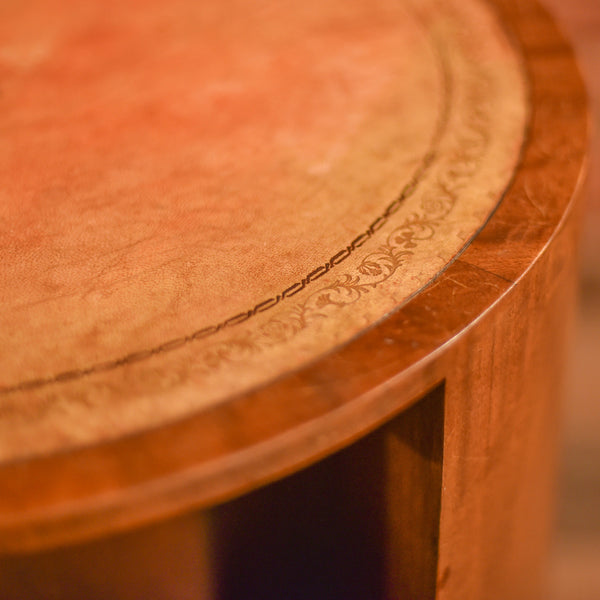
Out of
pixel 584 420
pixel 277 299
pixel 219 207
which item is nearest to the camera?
pixel 277 299

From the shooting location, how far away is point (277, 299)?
2.03 feet

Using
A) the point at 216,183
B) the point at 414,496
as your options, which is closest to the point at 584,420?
the point at 414,496

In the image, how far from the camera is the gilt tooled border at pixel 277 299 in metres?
0.56

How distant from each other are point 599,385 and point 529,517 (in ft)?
2.76

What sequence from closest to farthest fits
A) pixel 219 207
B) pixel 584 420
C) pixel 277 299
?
pixel 277 299 → pixel 219 207 → pixel 584 420

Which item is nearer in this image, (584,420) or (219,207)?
(219,207)

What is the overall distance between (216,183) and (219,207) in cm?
4

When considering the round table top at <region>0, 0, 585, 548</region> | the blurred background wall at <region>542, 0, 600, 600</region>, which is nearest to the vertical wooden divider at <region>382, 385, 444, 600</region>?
the round table top at <region>0, 0, 585, 548</region>

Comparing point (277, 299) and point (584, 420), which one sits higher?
point (277, 299)

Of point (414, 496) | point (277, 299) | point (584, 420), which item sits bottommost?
point (584, 420)

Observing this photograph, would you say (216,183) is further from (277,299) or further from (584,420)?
(584,420)

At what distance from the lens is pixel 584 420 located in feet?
5.18

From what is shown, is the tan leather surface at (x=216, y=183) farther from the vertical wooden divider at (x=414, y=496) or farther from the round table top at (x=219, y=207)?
the vertical wooden divider at (x=414, y=496)

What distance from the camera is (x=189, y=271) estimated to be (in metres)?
0.65
